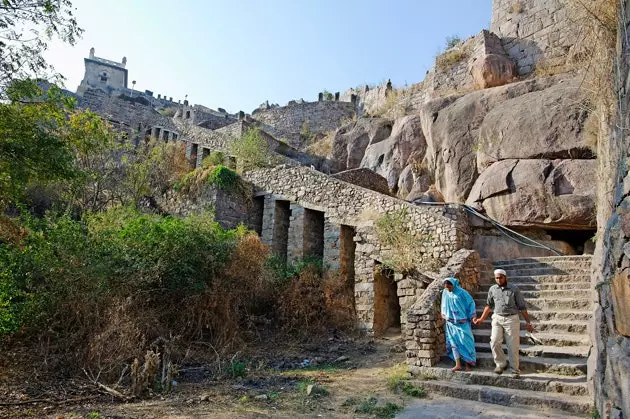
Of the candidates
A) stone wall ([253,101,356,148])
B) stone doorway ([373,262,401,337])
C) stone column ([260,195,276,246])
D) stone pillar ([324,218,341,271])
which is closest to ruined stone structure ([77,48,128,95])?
stone wall ([253,101,356,148])

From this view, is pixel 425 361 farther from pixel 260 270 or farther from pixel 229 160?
pixel 229 160

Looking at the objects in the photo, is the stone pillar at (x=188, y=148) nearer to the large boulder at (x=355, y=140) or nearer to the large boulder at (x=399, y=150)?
the large boulder at (x=355, y=140)

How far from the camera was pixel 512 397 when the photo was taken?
530cm

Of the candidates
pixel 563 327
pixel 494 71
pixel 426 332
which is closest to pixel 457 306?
pixel 426 332

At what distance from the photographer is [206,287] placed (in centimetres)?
945

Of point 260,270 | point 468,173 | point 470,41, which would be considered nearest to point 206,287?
point 260,270

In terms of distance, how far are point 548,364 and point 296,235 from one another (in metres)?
8.90

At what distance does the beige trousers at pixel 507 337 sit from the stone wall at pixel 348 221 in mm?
4309

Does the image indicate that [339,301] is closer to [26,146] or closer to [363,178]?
[363,178]

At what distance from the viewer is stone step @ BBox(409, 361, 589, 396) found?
527cm

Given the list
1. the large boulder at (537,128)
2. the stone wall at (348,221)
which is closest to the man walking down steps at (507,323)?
the stone wall at (348,221)

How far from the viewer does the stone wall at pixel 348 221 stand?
420 inches

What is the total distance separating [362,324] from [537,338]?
5.08 m

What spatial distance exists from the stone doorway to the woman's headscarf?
434cm
